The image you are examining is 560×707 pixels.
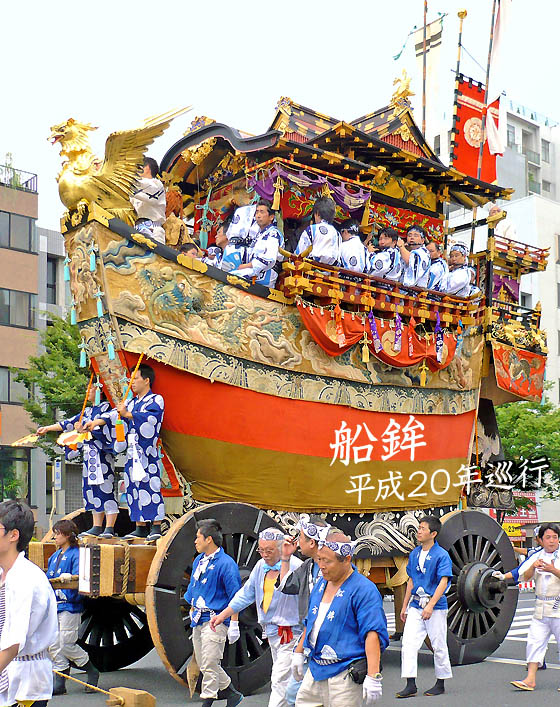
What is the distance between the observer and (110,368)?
8.22m

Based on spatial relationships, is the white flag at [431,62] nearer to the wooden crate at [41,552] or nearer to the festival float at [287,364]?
the festival float at [287,364]

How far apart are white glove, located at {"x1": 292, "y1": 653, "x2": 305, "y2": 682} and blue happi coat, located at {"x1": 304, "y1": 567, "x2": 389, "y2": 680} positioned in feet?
2.52

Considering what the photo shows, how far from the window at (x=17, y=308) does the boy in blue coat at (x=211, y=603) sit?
73.0 ft

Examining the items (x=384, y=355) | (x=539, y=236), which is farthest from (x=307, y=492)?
(x=539, y=236)

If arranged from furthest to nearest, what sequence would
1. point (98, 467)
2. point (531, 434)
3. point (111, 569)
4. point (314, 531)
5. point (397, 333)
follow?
point (531, 434) → point (397, 333) → point (98, 467) → point (111, 569) → point (314, 531)

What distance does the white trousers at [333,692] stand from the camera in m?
4.89

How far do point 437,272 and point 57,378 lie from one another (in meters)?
12.0

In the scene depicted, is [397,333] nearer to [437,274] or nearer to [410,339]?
[410,339]

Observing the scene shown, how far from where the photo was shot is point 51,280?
30.8m

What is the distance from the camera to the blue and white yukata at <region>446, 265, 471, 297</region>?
10805 mm

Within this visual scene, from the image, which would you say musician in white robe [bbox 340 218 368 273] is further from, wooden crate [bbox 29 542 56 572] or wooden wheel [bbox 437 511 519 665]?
wooden crate [bbox 29 542 56 572]

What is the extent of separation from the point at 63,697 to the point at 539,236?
104ft

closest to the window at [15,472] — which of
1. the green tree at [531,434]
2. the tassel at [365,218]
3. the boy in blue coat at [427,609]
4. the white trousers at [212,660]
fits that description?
the green tree at [531,434]

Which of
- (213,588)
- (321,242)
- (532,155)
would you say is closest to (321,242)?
(321,242)
